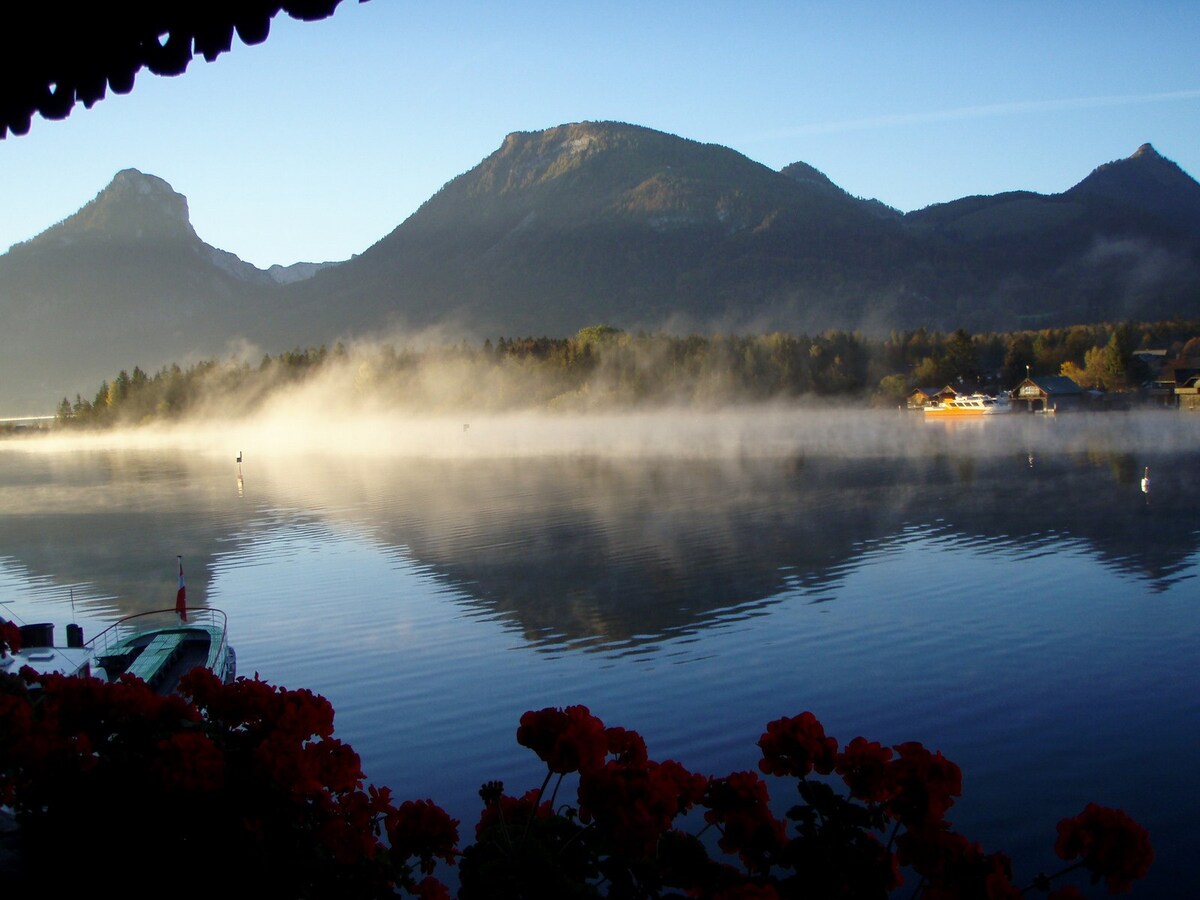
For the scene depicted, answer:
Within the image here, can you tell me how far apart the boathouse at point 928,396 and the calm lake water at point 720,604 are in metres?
74.0

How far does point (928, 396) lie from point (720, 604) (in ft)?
403

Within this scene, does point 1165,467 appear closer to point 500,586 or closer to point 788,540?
point 788,540

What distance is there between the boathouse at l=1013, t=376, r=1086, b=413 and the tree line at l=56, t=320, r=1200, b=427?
334 inches

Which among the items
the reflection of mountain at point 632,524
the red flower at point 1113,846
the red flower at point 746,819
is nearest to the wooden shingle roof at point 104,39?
the red flower at point 746,819

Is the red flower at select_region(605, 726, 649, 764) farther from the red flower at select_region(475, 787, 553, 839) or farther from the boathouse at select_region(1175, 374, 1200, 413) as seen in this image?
the boathouse at select_region(1175, 374, 1200, 413)

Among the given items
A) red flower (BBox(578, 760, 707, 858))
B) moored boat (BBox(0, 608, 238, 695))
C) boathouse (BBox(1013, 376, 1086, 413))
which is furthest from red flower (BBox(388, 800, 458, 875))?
boathouse (BBox(1013, 376, 1086, 413))

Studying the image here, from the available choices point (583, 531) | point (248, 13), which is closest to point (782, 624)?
point (583, 531)

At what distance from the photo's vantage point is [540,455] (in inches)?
2931

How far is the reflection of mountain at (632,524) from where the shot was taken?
1044 inches

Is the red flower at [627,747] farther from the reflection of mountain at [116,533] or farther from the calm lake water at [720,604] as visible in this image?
the reflection of mountain at [116,533]

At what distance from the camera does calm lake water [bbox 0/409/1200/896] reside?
14.5 metres

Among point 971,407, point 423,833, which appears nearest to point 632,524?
point 423,833

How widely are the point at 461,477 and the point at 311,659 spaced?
39280 mm

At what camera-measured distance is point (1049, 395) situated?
12619 cm
